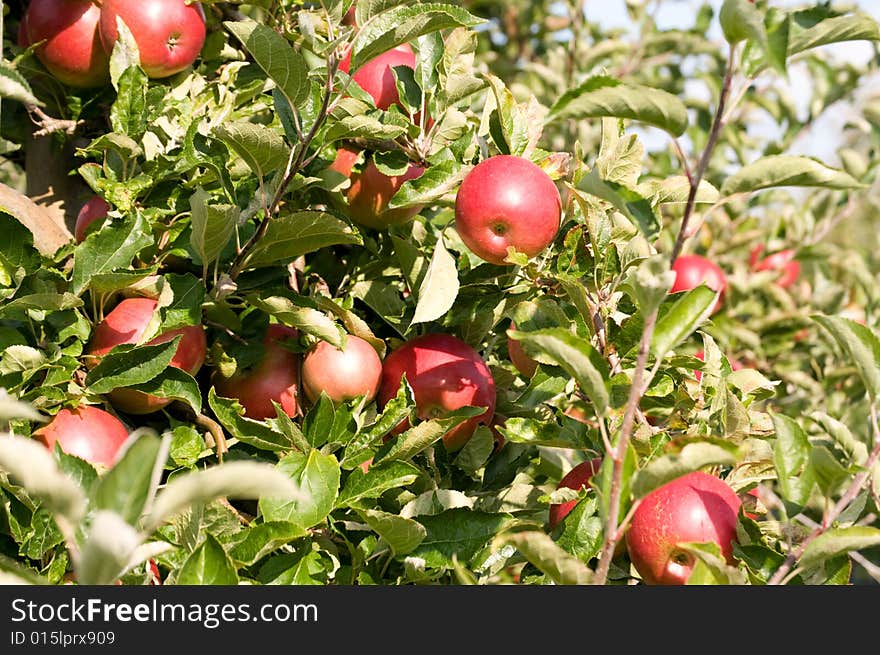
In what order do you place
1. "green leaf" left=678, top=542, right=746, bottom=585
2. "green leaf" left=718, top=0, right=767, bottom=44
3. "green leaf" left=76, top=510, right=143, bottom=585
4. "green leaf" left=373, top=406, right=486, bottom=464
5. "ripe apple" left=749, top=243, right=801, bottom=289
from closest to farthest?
"green leaf" left=76, top=510, right=143, bottom=585 < "green leaf" left=718, top=0, right=767, bottom=44 < "green leaf" left=678, top=542, right=746, bottom=585 < "green leaf" left=373, top=406, right=486, bottom=464 < "ripe apple" left=749, top=243, right=801, bottom=289

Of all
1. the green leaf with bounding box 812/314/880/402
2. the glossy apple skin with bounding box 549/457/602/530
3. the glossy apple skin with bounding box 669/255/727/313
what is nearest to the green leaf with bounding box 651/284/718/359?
the green leaf with bounding box 812/314/880/402

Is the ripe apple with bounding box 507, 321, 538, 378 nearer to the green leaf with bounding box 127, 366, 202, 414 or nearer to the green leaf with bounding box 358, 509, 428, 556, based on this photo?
the green leaf with bounding box 358, 509, 428, 556

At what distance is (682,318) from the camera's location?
0.85 metres

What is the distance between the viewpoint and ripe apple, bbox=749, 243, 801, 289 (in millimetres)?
2768

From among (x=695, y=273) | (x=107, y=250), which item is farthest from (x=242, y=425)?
(x=695, y=273)

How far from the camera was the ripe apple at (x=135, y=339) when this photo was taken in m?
1.15

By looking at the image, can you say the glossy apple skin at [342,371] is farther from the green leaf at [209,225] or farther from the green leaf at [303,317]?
the green leaf at [209,225]

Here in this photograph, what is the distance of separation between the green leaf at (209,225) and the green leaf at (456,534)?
42 cm

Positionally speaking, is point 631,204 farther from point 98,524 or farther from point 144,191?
point 144,191

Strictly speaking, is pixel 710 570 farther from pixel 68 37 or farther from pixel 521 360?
pixel 68 37

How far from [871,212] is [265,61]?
369 inches

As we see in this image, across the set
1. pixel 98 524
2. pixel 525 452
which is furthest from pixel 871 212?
pixel 98 524

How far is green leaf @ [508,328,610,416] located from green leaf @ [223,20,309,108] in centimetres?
45

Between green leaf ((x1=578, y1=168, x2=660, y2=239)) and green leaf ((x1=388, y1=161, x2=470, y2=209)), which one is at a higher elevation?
green leaf ((x1=578, y1=168, x2=660, y2=239))
